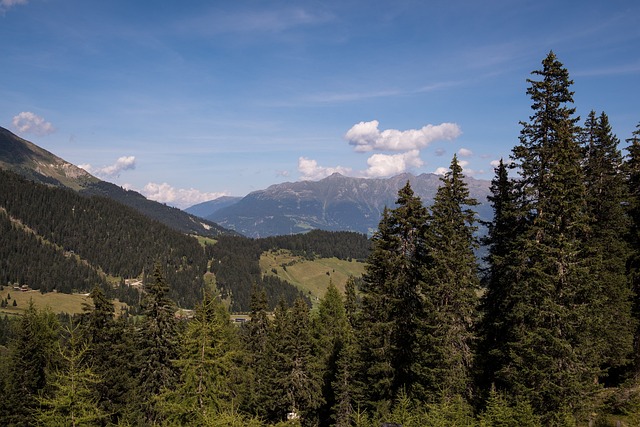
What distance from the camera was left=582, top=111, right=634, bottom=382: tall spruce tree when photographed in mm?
30719

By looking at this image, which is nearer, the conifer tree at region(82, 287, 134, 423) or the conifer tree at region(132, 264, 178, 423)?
the conifer tree at region(82, 287, 134, 423)

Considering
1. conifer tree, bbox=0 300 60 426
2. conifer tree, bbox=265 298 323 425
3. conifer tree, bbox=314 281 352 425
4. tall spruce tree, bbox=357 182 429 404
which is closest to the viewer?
tall spruce tree, bbox=357 182 429 404

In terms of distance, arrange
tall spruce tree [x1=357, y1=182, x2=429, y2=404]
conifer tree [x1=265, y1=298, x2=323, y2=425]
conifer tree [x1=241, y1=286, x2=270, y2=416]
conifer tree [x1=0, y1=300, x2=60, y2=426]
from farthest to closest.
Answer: conifer tree [x1=241, y1=286, x2=270, y2=416] → conifer tree [x1=265, y1=298, x2=323, y2=425] → conifer tree [x1=0, y1=300, x2=60, y2=426] → tall spruce tree [x1=357, y1=182, x2=429, y2=404]

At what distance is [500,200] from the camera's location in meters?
31.8

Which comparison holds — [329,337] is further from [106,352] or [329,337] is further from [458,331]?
[458,331]

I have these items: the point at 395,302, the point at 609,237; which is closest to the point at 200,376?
the point at 395,302

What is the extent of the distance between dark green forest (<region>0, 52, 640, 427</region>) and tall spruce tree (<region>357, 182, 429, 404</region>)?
11cm

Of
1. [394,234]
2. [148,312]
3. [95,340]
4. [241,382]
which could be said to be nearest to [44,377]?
[95,340]

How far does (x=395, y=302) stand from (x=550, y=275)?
11066 mm

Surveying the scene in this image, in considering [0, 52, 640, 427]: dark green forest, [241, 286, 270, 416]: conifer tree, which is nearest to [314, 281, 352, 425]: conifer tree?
[0, 52, 640, 427]: dark green forest

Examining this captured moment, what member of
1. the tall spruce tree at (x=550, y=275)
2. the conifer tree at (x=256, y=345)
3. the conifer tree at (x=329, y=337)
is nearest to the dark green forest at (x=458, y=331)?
the tall spruce tree at (x=550, y=275)

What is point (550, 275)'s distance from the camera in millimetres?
23531

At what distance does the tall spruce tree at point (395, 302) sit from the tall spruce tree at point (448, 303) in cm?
192

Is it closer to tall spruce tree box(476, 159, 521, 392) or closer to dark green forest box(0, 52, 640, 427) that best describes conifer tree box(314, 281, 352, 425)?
dark green forest box(0, 52, 640, 427)
